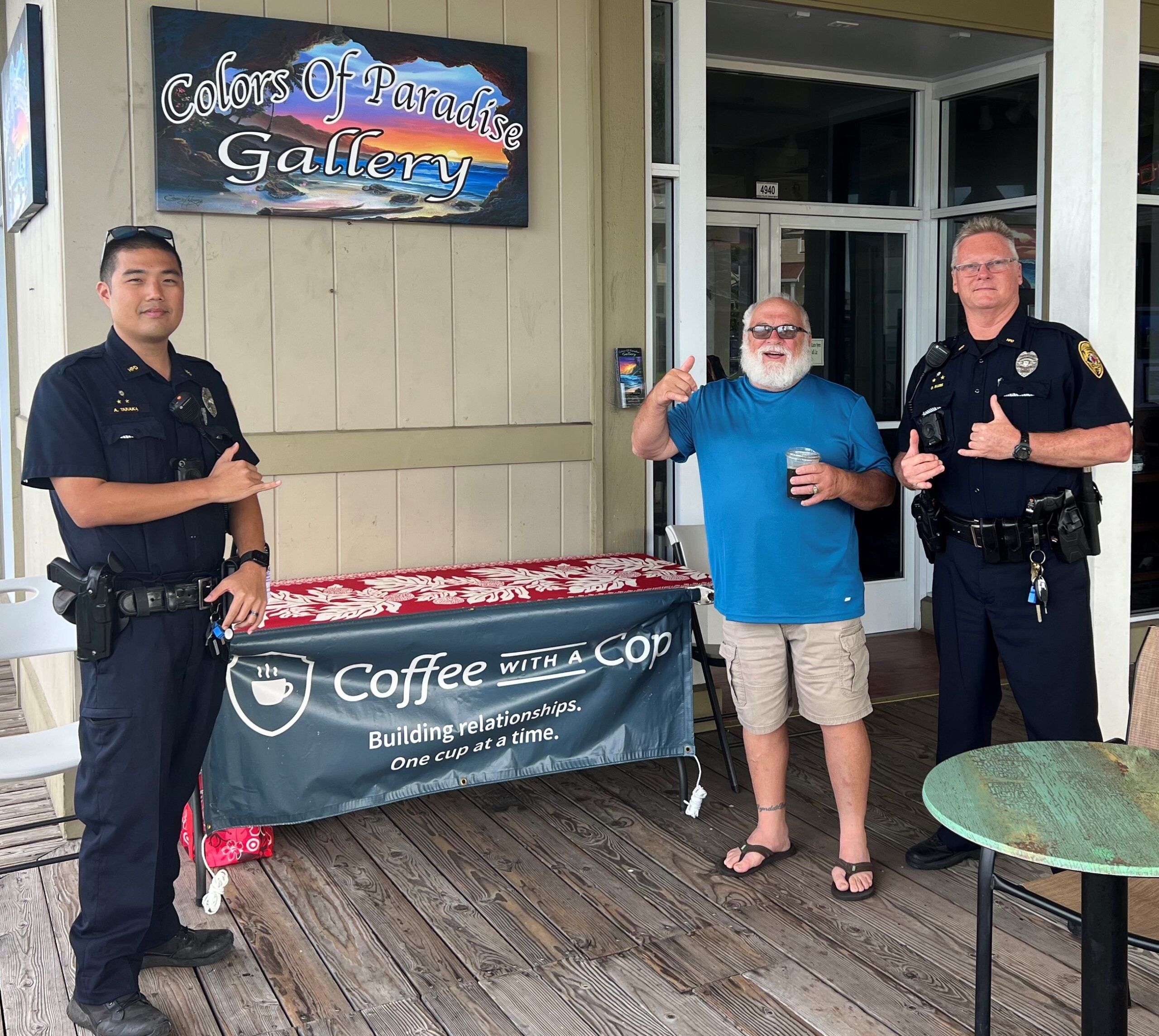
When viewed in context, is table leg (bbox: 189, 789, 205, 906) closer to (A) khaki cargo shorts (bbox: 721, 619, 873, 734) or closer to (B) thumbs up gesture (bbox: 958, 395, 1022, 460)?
(A) khaki cargo shorts (bbox: 721, 619, 873, 734)

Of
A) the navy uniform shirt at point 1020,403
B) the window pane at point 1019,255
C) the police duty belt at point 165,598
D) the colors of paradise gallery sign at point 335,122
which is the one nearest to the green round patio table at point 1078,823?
the navy uniform shirt at point 1020,403

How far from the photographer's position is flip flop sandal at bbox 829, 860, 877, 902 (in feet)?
11.0

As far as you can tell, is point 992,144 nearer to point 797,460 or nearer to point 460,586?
point 797,460

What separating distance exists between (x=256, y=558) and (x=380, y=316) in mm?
1475

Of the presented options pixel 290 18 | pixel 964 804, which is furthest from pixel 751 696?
pixel 290 18

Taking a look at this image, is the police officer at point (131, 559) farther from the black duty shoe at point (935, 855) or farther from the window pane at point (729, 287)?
the window pane at point (729, 287)

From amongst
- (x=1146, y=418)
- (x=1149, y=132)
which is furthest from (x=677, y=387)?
(x=1149, y=132)

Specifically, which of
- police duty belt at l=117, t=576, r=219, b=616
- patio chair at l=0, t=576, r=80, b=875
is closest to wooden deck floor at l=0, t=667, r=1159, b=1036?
patio chair at l=0, t=576, r=80, b=875

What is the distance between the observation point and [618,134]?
180 inches

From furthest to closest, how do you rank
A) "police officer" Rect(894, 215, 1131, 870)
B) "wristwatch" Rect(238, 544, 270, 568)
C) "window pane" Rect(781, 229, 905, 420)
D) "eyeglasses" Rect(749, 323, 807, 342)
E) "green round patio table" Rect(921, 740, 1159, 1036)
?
"window pane" Rect(781, 229, 905, 420)
"eyeglasses" Rect(749, 323, 807, 342)
"police officer" Rect(894, 215, 1131, 870)
"wristwatch" Rect(238, 544, 270, 568)
"green round patio table" Rect(921, 740, 1159, 1036)

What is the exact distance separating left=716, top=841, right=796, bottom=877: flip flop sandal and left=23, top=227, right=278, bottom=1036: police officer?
64.1 inches

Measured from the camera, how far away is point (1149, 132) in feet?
19.9

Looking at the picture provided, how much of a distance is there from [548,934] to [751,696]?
89 cm

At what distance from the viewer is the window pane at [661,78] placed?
4.74 m
